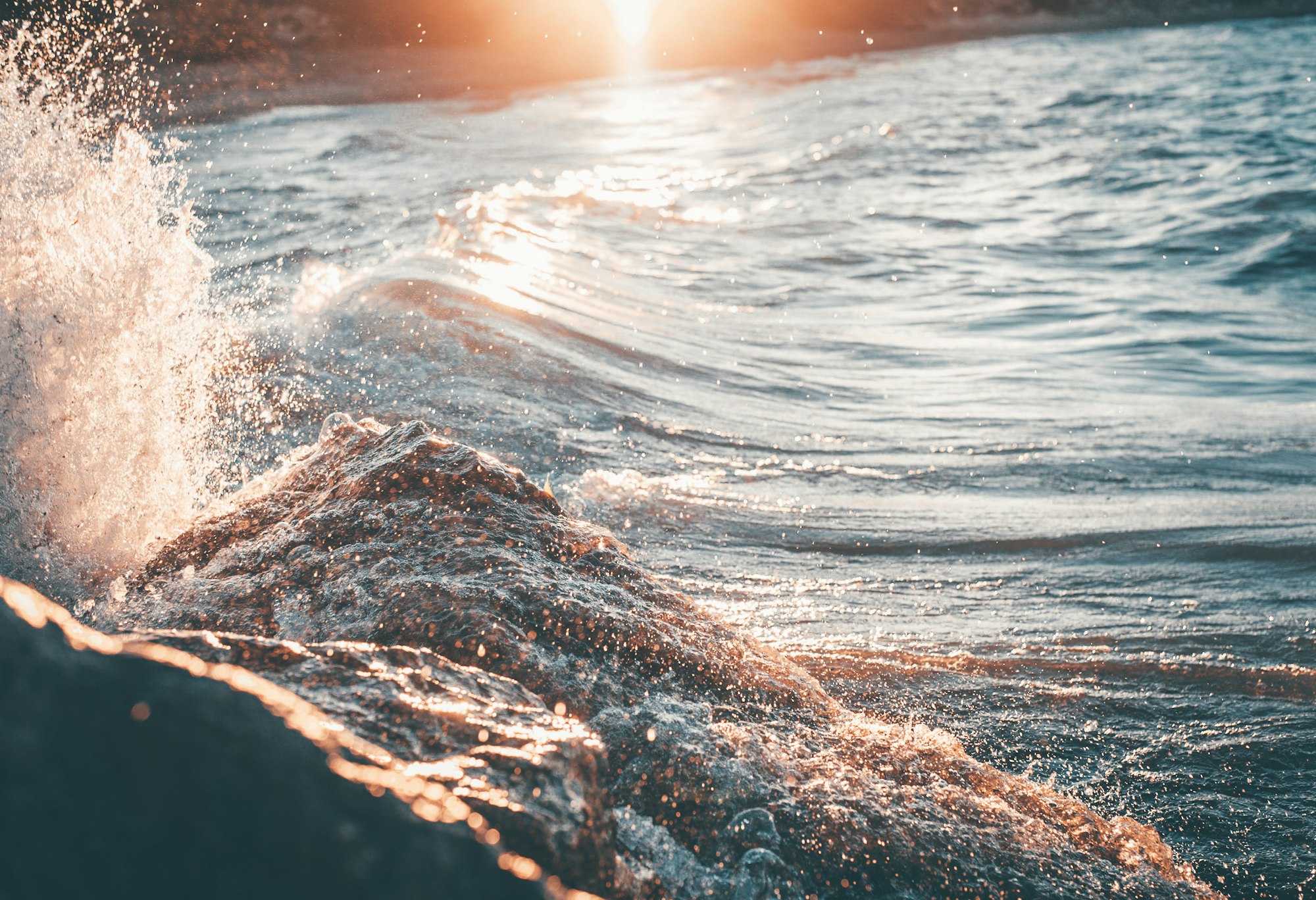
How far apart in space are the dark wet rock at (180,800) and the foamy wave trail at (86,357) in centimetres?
182

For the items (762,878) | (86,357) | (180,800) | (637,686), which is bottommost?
(762,878)

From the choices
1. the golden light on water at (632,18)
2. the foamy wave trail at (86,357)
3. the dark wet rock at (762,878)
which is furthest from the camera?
the golden light on water at (632,18)

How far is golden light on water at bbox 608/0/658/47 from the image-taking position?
2783 cm

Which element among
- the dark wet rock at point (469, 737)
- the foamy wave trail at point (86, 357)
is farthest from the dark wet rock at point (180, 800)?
the foamy wave trail at point (86, 357)

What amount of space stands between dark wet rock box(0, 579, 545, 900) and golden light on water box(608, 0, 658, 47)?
28965 millimetres

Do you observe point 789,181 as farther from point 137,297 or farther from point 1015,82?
point 1015,82

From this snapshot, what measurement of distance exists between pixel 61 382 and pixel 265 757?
2437mm

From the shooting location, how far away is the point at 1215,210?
9.70m

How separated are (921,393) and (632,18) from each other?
2739 cm

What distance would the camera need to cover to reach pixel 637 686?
1.88 meters

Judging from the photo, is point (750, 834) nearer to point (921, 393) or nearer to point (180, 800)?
point (180, 800)

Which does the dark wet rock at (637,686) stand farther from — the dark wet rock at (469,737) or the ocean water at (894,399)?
the ocean water at (894,399)

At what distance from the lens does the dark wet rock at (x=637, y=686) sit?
158 centimetres

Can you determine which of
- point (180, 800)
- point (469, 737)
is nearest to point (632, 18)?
point (469, 737)
